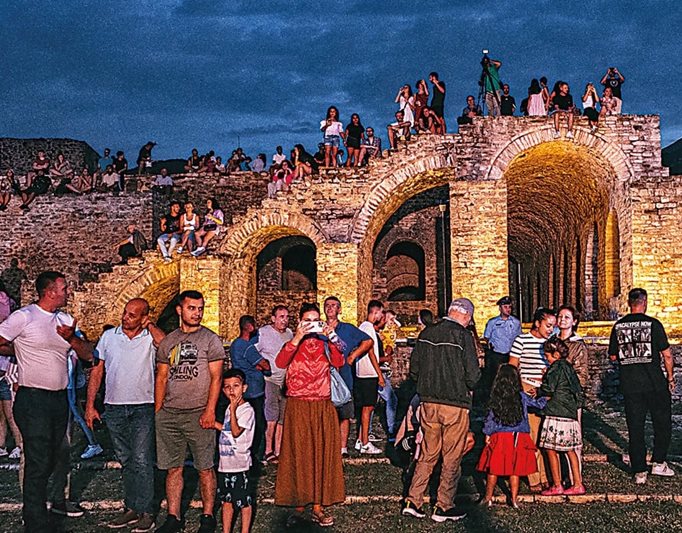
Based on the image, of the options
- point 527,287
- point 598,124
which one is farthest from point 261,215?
point 527,287

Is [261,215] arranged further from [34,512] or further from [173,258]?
[34,512]

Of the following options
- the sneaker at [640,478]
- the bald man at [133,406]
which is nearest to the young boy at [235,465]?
the bald man at [133,406]

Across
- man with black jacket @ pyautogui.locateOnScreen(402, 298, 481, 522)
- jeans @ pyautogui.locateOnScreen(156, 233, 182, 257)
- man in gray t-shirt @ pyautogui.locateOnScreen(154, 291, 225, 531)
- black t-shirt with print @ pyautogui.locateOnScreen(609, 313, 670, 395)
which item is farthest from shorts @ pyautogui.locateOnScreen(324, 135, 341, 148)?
man in gray t-shirt @ pyautogui.locateOnScreen(154, 291, 225, 531)

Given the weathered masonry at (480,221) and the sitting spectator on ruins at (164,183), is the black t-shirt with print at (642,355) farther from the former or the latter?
the sitting spectator on ruins at (164,183)

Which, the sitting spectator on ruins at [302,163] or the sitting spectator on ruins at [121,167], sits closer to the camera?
the sitting spectator on ruins at [302,163]

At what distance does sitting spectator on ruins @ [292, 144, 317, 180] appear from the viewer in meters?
18.6

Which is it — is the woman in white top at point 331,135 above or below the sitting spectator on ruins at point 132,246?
above

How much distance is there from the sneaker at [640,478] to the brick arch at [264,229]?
10.8 metres

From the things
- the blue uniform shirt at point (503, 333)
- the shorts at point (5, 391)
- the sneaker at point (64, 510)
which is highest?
the blue uniform shirt at point (503, 333)

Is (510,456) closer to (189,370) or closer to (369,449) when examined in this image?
(369,449)

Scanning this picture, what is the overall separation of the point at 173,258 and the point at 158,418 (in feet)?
42.2

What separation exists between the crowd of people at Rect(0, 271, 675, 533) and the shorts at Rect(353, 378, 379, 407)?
1103 mm

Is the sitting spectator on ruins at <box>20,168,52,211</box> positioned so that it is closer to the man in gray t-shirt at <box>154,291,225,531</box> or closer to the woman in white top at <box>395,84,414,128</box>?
the woman in white top at <box>395,84,414,128</box>

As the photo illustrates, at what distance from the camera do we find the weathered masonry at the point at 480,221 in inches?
634
